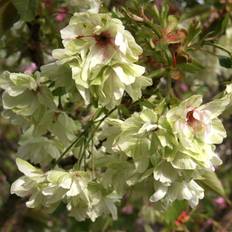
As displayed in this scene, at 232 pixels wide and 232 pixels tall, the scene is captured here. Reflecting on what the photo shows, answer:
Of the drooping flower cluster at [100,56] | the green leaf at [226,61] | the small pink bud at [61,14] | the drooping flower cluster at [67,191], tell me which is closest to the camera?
the drooping flower cluster at [100,56]

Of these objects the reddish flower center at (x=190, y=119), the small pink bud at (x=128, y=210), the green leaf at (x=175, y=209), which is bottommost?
the small pink bud at (x=128, y=210)

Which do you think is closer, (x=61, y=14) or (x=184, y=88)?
(x=61, y=14)

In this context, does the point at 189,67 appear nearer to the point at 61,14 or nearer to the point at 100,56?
the point at 100,56

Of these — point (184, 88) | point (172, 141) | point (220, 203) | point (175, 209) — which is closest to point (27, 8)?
point (172, 141)

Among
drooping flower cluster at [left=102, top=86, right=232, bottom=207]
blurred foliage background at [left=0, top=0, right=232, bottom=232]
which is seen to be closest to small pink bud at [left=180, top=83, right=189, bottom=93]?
blurred foliage background at [left=0, top=0, right=232, bottom=232]

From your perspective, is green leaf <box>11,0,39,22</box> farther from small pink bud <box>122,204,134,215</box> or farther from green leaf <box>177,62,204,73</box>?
small pink bud <box>122,204,134,215</box>

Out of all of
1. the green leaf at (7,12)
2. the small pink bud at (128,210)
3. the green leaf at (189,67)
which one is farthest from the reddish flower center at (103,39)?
the small pink bud at (128,210)

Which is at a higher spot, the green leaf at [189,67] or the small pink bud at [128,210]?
the green leaf at [189,67]

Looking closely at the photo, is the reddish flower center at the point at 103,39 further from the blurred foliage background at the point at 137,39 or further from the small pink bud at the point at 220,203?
the small pink bud at the point at 220,203
